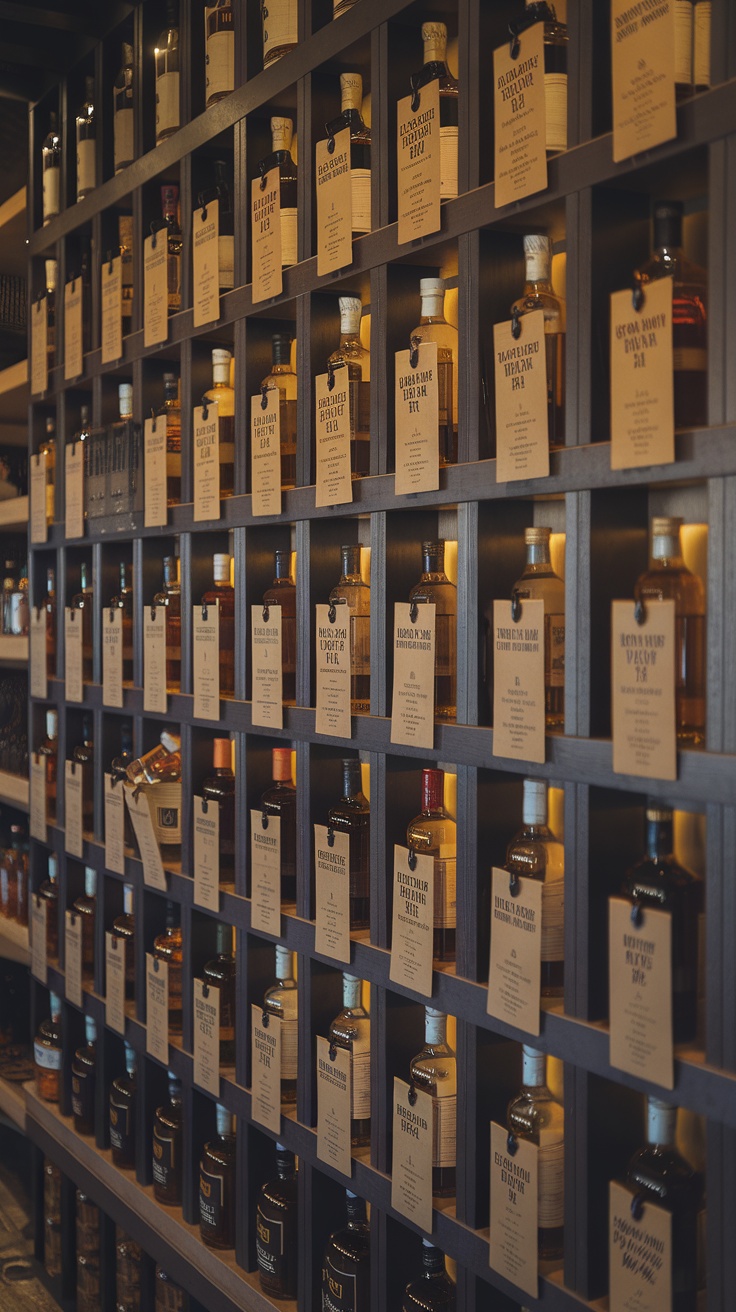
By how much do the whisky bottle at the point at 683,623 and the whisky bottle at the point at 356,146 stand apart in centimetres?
73

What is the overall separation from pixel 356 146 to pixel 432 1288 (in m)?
1.52

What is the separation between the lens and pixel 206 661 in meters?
2.14

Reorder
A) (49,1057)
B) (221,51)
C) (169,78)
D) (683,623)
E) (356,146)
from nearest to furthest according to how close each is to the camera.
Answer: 1. (683,623)
2. (356,146)
3. (221,51)
4. (169,78)
5. (49,1057)

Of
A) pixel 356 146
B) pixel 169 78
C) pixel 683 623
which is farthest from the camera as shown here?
pixel 169 78

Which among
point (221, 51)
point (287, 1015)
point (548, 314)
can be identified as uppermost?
point (221, 51)

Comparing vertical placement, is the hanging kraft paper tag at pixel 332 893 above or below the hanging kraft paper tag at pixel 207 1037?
above

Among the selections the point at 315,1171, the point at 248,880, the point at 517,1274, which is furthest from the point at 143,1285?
the point at 517,1274

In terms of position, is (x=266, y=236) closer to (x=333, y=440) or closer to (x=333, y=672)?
(x=333, y=440)

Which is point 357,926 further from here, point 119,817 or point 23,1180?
point 23,1180

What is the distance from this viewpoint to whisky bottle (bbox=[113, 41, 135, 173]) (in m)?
2.52

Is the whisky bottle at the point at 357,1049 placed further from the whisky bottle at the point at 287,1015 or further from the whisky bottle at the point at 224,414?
the whisky bottle at the point at 224,414

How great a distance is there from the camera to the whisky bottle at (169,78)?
89.9 inches

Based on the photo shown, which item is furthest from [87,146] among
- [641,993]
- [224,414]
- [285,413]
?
[641,993]

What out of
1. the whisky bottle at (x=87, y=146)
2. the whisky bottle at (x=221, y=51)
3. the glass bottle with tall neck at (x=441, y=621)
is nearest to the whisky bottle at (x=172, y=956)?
the glass bottle with tall neck at (x=441, y=621)
